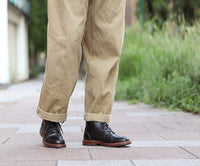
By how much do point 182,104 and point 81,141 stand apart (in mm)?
2085

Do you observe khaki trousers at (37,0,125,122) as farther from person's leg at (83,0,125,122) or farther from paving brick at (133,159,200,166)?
paving brick at (133,159,200,166)

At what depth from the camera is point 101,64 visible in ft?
8.00

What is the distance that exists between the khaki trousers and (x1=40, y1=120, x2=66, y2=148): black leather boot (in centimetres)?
7

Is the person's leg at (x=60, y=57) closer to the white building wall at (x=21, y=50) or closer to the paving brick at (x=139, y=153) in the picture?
the paving brick at (x=139, y=153)

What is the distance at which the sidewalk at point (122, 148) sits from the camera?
80.2 inches

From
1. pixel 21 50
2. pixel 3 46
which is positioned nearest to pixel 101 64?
pixel 3 46

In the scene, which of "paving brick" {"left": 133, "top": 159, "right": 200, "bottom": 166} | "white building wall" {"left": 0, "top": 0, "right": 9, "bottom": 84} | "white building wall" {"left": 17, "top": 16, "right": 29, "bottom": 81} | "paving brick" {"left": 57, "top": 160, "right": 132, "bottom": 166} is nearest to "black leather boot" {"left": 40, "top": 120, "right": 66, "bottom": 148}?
"paving brick" {"left": 57, "top": 160, "right": 132, "bottom": 166}

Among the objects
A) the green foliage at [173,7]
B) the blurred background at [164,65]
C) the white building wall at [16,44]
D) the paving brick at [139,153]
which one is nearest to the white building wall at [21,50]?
the white building wall at [16,44]

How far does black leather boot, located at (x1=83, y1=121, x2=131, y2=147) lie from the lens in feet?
7.93

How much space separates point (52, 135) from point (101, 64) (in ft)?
1.88

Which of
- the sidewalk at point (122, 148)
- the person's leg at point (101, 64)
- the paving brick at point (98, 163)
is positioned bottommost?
the sidewalk at point (122, 148)

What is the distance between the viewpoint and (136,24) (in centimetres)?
802

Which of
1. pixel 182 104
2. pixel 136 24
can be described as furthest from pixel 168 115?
pixel 136 24

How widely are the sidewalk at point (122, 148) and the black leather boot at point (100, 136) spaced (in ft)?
0.19
